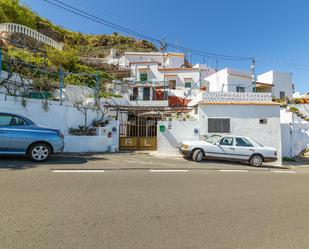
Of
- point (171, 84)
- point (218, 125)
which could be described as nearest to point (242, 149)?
point (218, 125)

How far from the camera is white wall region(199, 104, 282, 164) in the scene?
15141 mm

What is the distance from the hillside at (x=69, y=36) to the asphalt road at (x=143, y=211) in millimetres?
28893

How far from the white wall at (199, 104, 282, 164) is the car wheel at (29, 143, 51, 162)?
9.42 m

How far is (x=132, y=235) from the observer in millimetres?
3662

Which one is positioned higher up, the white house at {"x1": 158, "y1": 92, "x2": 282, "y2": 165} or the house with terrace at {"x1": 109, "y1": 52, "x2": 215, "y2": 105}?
the house with terrace at {"x1": 109, "y1": 52, "x2": 215, "y2": 105}

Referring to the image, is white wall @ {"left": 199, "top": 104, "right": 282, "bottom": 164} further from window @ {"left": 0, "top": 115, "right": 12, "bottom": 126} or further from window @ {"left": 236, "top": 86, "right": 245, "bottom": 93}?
window @ {"left": 236, "top": 86, "right": 245, "bottom": 93}

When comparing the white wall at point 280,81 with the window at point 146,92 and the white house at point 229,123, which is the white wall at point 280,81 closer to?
the window at point 146,92

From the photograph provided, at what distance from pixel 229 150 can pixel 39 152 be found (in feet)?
29.9

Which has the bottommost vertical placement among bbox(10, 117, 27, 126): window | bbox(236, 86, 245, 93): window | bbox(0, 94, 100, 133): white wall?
bbox(10, 117, 27, 126): window

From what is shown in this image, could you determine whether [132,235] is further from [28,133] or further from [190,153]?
[190,153]

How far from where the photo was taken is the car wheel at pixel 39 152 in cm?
891

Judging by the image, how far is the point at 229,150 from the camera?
41.2 ft

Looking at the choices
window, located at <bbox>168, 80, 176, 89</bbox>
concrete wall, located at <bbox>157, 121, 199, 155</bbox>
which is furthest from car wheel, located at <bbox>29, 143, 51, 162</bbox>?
window, located at <bbox>168, 80, 176, 89</bbox>

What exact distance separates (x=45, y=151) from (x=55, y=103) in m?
4.80
